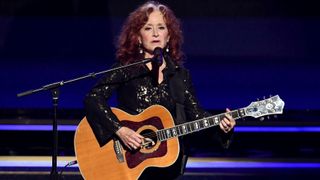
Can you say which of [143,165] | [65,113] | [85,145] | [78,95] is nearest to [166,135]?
[143,165]

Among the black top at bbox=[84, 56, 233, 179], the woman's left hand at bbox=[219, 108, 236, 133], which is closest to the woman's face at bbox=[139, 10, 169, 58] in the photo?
the black top at bbox=[84, 56, 233, 179]

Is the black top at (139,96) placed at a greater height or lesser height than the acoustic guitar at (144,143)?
greater

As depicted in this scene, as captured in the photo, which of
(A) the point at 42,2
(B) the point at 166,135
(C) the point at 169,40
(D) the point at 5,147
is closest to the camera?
(B) the point at 166,135

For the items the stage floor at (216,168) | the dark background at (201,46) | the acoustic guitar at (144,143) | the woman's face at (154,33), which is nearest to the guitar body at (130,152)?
the acoustic guitar at (144,143)

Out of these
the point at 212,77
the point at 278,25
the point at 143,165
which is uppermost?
the point at 278,25

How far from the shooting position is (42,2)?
5.64m

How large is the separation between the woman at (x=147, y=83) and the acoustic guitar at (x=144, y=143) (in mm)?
56

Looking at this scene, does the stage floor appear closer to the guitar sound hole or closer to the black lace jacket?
the black lace jacket

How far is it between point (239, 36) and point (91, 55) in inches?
53.5

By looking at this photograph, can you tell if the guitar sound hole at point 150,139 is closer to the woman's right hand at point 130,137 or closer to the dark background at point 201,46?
the woman's right hand at point 130,137

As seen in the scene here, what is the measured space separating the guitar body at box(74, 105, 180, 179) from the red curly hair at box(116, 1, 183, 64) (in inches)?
13.1

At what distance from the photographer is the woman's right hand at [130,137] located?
3332 millimetres

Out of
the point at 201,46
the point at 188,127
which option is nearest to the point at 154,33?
the point at 188,127

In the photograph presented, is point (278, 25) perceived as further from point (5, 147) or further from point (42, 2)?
point (5, 147)
